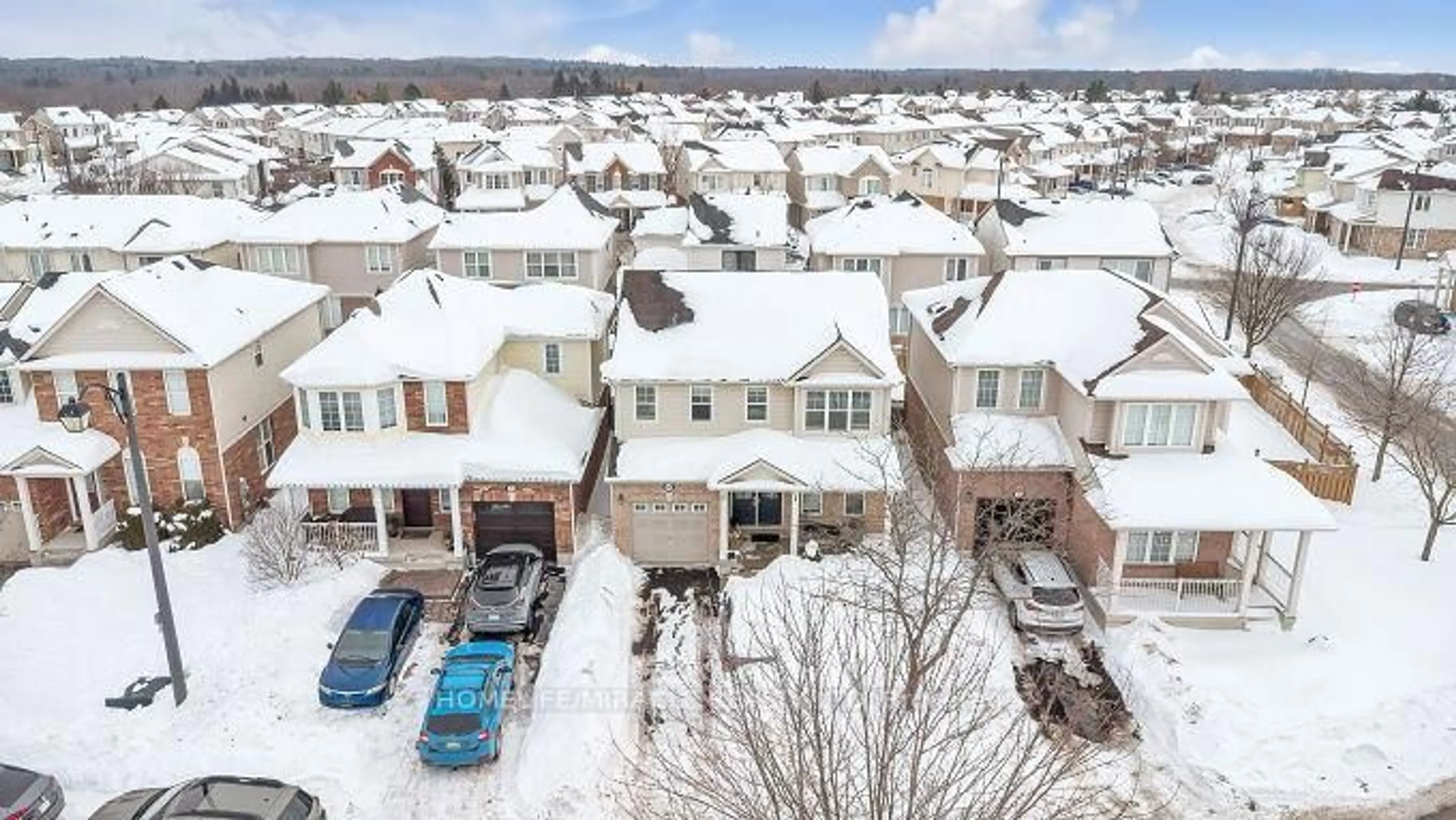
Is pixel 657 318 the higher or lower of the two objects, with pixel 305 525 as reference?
higher

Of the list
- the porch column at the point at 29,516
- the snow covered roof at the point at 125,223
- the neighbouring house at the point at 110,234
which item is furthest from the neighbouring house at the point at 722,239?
the porch column at the point at 29,516

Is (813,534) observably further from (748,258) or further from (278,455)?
(748,258)

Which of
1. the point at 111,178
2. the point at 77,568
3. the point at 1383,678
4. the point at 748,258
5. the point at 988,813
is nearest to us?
Result: the point at 988,813

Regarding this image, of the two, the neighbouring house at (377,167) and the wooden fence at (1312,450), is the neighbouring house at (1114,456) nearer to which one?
the wooden fence at (1312,450)

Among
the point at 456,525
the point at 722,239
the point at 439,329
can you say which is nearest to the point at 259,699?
the point at 456,525

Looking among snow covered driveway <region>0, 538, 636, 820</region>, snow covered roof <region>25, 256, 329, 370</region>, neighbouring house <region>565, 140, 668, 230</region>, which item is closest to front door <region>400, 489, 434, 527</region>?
snow covered driveway <region>0, 538, 636, 820</region>

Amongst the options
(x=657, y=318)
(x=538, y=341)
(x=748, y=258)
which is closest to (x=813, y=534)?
(x=657, y=318)

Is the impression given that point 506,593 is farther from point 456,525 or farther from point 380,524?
point 380,524
